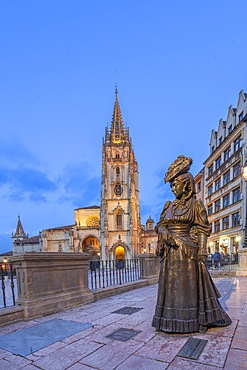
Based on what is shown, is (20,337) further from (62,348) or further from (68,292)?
(68,292)

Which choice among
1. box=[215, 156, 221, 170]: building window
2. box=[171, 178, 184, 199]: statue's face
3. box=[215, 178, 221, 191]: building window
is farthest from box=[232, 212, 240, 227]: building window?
box=[171, 178, 184, 199]: statue's face

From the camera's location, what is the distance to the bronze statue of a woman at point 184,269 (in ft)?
12.3

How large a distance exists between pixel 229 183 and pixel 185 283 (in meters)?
28.6

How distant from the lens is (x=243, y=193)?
25891 mm

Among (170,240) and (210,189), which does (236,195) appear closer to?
(210,189)

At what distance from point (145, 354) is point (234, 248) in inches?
1122

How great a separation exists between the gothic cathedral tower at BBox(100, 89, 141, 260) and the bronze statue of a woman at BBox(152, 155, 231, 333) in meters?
47.0

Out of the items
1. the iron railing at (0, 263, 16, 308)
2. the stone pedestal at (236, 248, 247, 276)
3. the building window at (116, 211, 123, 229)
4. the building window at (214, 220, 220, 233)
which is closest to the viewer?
the iron railing at (0, 263, 16, 308)

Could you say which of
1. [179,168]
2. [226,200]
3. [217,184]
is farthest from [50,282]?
[217,184]

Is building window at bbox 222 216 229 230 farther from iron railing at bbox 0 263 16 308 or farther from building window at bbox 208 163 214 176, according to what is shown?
iron railing at bbox 0 263 16 308

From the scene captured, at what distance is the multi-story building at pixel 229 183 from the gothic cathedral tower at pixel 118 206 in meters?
19.3

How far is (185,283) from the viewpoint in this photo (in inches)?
151

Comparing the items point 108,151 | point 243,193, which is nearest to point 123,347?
point 243,193

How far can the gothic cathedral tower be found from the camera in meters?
51.2
